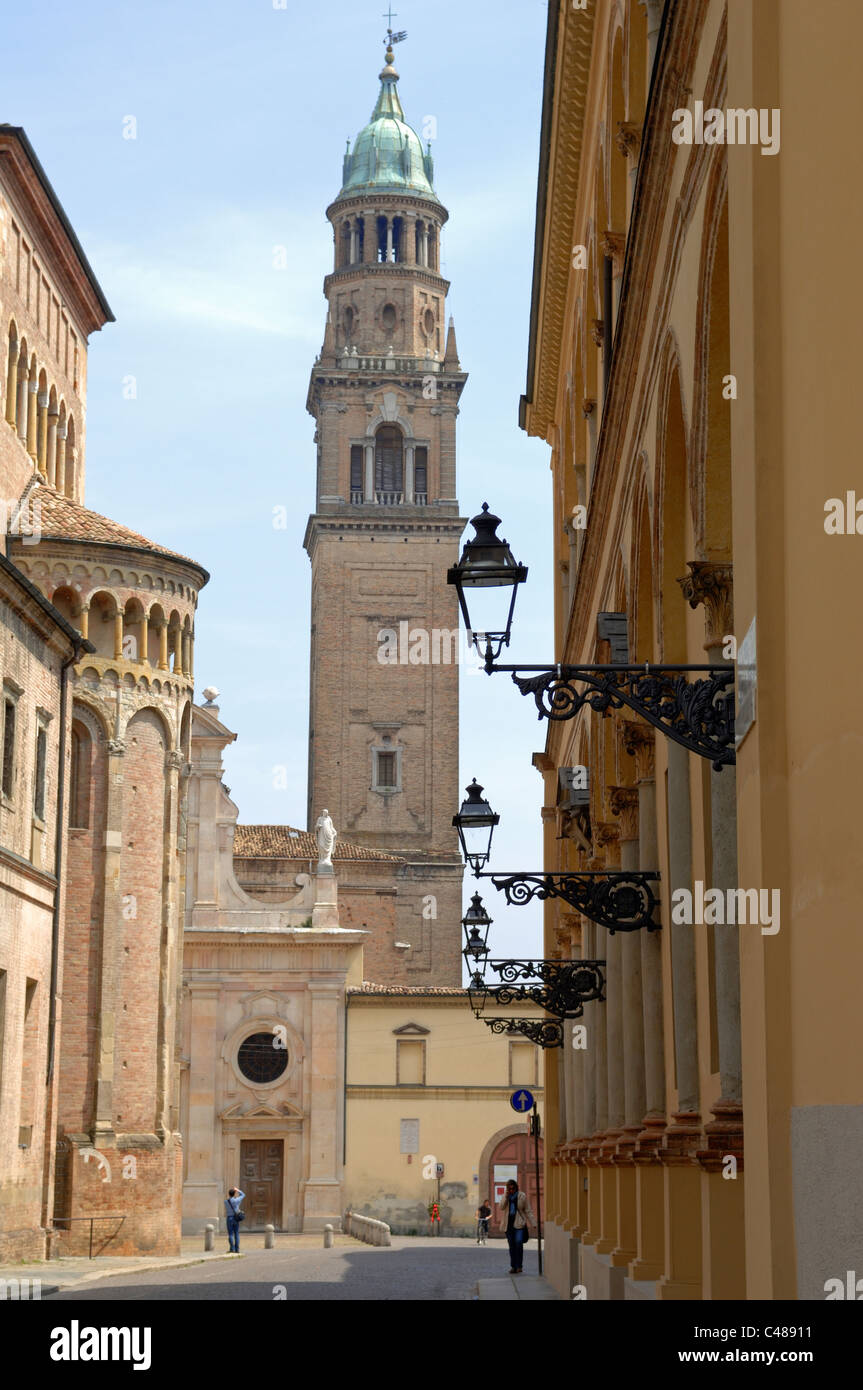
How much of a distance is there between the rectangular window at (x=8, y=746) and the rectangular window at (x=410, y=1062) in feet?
87.3

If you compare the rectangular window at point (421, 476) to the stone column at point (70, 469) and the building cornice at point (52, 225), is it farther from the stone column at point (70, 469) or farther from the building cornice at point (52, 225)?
the stone column at point (70, 469)

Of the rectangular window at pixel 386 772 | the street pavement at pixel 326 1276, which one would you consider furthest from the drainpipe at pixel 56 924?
the rectangular window at pixel 386 772

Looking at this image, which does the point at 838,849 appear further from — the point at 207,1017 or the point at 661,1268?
the point at 207,1017

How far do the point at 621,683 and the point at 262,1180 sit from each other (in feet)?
153

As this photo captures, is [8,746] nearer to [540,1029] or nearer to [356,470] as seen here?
[540,1029]

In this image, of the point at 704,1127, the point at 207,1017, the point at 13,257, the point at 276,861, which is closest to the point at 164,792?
the point at 13,257

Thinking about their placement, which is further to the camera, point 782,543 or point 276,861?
point 276,861

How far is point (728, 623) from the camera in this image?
971 cm

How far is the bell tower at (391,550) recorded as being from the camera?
73.3m

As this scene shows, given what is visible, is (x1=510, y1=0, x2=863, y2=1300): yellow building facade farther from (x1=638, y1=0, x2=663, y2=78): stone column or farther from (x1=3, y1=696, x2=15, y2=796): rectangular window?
(x1=3, y1=696, x2=15, y2=796): rectangular window

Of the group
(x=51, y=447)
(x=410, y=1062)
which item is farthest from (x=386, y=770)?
(x=51, y=447)

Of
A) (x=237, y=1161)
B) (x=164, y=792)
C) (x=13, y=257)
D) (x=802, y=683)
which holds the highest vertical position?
(x=13, y=257)

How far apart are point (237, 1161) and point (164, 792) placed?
17114mm
